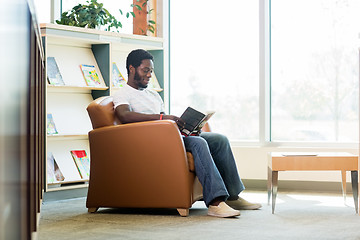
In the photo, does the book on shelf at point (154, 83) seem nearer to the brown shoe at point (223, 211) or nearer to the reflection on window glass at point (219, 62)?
the reflection on window glass at point (219, 62)

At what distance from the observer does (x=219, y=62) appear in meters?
5.74

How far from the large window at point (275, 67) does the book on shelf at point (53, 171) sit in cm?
181

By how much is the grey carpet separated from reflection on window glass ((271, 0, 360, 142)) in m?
1.21

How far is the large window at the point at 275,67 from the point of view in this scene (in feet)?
17.0

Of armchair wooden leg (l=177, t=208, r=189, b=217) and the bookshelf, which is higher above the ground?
the bookshelf

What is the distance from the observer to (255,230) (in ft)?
9.97

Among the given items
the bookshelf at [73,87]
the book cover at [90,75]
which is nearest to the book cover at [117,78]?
the bookshelf at [73,87]

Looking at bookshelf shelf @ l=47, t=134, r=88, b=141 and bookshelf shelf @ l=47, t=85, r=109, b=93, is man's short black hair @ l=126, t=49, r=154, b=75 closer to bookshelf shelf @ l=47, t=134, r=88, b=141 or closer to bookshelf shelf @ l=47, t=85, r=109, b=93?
bookshelf shelf @ l=47, t=85, r=109, b=93

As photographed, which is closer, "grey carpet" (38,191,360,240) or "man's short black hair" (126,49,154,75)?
"grey carpet" (38,191,360,240)

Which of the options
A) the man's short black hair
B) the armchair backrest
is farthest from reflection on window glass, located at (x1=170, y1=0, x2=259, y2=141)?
the armchair backrest

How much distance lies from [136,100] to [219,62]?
203cm

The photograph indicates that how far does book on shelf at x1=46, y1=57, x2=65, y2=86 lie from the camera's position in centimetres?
451

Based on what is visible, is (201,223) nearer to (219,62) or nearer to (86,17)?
(86,17)

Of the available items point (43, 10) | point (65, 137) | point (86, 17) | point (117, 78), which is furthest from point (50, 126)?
point (43, 10)
